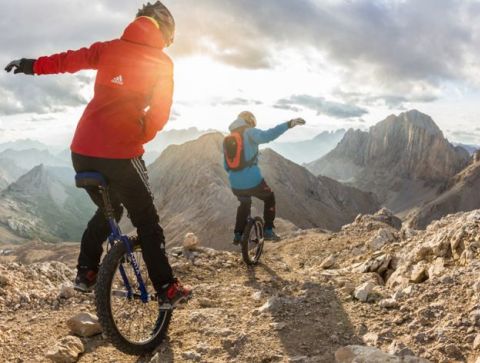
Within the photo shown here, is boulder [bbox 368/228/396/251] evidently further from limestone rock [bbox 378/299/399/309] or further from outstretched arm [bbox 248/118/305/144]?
limestone rock [bbox 378/299/399/309]

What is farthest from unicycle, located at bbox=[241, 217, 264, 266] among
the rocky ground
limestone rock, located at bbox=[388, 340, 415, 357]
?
limestone rock, located at bbox=[388, 340, 415, 357]

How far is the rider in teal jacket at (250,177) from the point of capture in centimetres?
1018

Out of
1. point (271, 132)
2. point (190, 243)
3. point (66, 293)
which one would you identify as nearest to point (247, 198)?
point (271, 132)

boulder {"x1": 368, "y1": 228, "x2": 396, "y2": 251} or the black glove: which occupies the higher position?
the black glove

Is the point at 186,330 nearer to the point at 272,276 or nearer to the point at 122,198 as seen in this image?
the point at 122,198

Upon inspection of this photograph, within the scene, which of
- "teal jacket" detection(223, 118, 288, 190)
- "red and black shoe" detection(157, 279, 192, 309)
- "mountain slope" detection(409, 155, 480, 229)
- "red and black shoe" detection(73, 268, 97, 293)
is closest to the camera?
"red and black shoe" detection(157, 279, 192, 309)

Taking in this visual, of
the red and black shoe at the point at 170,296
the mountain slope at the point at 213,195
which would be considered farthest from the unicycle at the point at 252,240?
the mountain slope at the point at 213,195

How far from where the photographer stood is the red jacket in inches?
188

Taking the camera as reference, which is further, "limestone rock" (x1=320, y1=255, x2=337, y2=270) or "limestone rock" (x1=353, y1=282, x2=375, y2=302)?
"limestone rock" (x1=320, y1=255, x2=337, y2=270)

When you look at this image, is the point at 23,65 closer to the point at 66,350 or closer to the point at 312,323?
the point at 66,350

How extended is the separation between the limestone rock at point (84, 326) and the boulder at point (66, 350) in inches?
14.2

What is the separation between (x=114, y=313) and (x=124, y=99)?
8.41ft

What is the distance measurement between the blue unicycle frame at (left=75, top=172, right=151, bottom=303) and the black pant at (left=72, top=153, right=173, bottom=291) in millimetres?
78

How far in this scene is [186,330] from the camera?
599 cm
